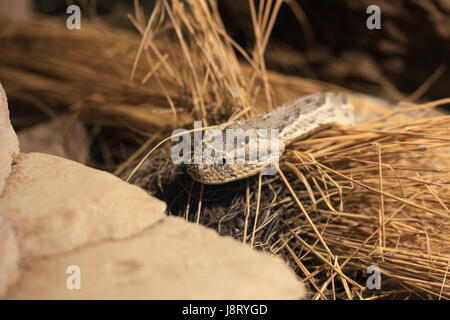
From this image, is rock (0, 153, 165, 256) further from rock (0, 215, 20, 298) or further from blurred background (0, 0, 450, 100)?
blurred background (0, 0, 450, 100)

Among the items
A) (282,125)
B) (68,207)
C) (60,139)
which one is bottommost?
(60,139)

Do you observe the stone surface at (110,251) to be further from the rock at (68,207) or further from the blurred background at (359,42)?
the blurred background at (359,42)

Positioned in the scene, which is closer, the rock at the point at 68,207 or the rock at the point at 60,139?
the rock at the point at 68,207

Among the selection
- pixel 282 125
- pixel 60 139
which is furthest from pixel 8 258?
pixel 60 139

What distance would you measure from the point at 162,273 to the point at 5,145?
2.42ft

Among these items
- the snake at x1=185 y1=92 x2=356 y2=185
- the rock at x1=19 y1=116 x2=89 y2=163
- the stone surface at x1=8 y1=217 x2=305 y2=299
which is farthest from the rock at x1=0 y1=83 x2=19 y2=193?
the rock at x1=19 y1=116 x2=89 y2=163

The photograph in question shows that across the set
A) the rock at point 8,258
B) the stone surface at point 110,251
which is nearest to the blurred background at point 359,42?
the stone surface at point 110,251

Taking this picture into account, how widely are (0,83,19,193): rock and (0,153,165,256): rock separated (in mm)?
27

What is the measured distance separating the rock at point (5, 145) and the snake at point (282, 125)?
65 cm

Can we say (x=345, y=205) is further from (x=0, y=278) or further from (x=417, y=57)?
(x=417, y=57)

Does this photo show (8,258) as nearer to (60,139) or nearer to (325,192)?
(325,192)

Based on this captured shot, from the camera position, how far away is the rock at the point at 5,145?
59.2 inches

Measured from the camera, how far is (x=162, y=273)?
1236 mm

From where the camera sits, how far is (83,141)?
316 cm
